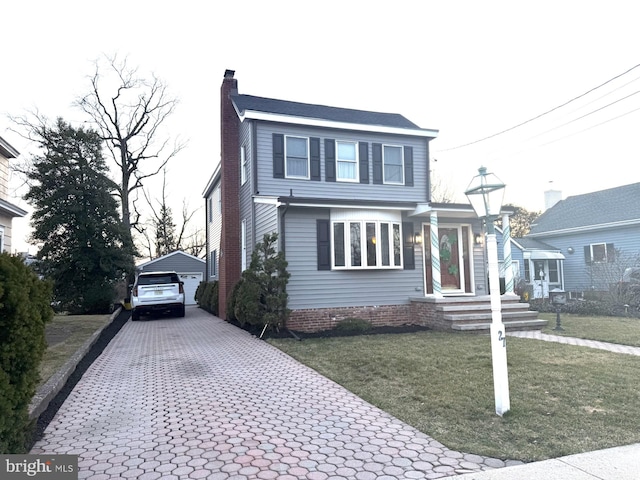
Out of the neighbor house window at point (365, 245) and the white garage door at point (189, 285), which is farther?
the white garage door at point (189, 285)

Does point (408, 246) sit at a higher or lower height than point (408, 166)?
lower

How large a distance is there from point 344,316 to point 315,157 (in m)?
5.15

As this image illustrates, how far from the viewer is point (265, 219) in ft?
39.9

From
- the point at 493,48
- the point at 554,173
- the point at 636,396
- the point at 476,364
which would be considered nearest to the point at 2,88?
the point at 493,48

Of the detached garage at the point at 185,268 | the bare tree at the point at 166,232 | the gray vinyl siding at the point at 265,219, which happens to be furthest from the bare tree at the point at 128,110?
the gray vinyl siding at the point at 265,219

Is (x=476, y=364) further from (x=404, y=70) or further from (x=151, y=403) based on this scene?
(x=404, y=70)

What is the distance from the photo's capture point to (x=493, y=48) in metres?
12.0

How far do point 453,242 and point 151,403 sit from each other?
9977mm

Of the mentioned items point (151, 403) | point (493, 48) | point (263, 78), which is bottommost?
point (151, 403)

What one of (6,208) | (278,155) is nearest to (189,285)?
(6,208)

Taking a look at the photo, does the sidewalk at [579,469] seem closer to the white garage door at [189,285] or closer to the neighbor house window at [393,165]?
the neighbor house window at [393,165]

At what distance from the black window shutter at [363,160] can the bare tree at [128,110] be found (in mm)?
17668

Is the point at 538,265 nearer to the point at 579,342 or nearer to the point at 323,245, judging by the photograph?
the point at 579,342

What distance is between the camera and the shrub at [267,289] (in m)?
10.1
